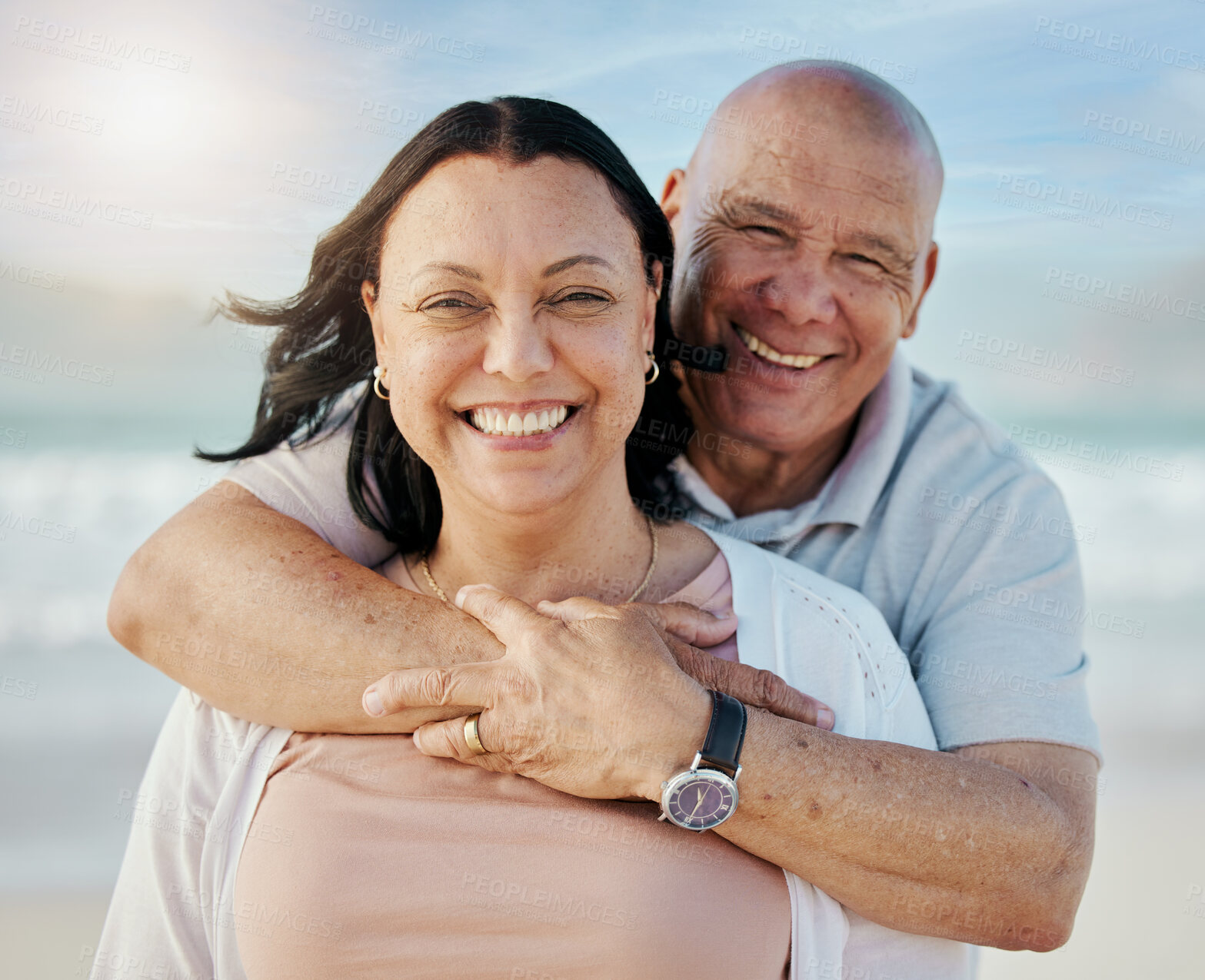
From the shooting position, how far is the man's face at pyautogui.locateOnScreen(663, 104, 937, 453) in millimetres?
2668

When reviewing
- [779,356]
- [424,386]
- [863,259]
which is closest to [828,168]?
[863,259]

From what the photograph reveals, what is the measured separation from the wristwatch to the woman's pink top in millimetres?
101

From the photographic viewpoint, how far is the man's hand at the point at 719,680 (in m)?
1.89

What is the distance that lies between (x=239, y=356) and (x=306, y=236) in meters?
6.64

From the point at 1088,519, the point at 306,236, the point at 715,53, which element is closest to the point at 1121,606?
the point at 1088,519

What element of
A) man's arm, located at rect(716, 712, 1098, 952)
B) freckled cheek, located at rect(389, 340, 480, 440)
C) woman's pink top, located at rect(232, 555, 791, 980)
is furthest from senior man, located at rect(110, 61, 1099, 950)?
freckled cheek, located at rect(389, 340, 480, 440)

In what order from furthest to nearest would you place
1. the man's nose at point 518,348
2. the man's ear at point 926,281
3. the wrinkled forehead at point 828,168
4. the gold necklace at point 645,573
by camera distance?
the man's ear at point 926,281 → the wrinkled forehead at point 828,168 → the gold necklace at point 645,573 → the man's nose at point 518,348

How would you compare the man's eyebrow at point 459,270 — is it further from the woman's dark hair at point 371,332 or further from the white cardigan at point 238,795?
the white cardigan at point 238,795

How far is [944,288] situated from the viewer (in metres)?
9.52

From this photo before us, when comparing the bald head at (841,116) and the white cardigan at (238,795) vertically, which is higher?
the bald head at (841,116)

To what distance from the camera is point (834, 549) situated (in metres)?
2.76

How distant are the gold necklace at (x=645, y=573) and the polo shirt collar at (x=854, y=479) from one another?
40cm

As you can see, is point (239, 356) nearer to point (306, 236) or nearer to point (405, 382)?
point (306, 236)

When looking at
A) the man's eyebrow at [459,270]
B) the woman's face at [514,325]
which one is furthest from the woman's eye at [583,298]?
the man's eyebrow at [459,270]
